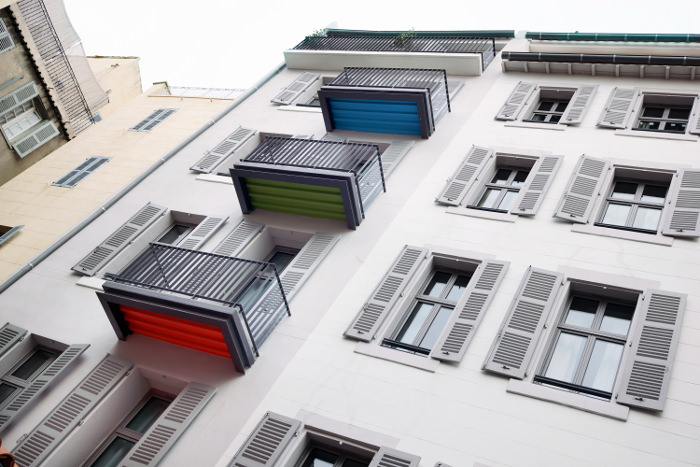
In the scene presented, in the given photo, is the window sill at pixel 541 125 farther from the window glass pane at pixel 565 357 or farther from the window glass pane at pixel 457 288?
the window glass pane at pixel 565 357

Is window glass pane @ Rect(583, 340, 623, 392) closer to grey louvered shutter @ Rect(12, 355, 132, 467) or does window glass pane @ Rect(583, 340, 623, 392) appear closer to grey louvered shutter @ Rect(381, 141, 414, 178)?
grey louvered shutter @ Rect(381, 141, 414, 178)

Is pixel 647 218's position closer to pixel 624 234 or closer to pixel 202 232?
pixel 624 234

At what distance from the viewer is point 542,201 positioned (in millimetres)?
12688

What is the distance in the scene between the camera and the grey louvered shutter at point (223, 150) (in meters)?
16.4

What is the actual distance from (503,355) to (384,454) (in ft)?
7.85

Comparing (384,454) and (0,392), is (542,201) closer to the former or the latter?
(384,454)

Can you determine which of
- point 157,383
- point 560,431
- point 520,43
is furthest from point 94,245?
point 520,43

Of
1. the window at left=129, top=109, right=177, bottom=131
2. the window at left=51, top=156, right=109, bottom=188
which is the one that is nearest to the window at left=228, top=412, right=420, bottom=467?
the window at left=51, top=156, right=109, bottom=188

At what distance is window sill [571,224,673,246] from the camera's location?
11211 mm

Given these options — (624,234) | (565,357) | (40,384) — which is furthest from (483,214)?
(40,384)

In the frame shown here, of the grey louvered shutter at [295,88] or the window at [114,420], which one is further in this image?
the grey louvered shutter at [295,88]

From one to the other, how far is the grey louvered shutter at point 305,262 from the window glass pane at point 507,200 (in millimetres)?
3466

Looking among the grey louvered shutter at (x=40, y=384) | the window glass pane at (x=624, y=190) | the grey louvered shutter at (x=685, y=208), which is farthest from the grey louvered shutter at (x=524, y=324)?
the grey louvered shutter at (x=40, y=384)

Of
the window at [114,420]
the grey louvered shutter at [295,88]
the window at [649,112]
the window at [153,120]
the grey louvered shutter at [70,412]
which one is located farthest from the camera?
the window at [153,120]
